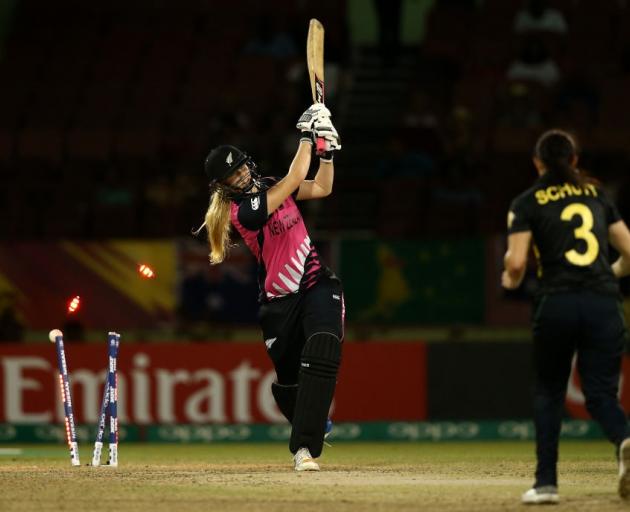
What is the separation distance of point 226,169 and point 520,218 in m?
2.45

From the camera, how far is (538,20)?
1958cm

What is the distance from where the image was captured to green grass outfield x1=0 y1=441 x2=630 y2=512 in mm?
7047

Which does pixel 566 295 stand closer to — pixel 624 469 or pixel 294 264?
pixel 624 469

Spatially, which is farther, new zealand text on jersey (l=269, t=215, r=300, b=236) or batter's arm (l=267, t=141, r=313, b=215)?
new zealand text on jersey (l=269, t=215, r=300, b=236)

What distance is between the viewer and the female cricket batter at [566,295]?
22.7ft

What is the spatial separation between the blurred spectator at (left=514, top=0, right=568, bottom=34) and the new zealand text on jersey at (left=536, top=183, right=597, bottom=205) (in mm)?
12763

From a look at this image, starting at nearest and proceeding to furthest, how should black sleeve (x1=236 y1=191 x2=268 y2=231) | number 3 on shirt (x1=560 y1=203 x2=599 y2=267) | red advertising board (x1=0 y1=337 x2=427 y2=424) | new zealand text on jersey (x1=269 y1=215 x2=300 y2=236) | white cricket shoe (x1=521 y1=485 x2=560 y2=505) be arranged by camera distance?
white cricket shoe (x1=521 y1=485 x2=560 y2=505)
number 3 on shirt (x1=560 y1=203 x2=599 y2=267)
black sleeve (x1=236 y1=191 x2=268 y2=231)
new zealand text on jersey (x1=269 y1=215 x2=300 y2=236)
red advertising board (x1=0 y1=337 x2=427 y2=424)

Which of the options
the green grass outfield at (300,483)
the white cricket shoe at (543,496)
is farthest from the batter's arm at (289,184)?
the white cricket shoe at (543,496)

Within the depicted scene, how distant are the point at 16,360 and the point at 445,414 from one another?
433 cm

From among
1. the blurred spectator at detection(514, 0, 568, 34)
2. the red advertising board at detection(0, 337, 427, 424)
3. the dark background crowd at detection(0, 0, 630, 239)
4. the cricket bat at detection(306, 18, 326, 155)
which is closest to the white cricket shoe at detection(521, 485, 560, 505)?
the cricket bat at detection(306, 18, 326, 155)

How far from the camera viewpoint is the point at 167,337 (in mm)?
15516

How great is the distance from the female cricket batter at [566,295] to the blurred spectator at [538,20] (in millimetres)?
12786

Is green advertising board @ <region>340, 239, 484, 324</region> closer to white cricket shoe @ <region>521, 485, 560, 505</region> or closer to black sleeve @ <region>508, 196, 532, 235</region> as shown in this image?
black sleeve @ <region>508, 196, 532, 235</region>

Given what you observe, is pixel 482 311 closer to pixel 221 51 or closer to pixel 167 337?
pixel 167 337
